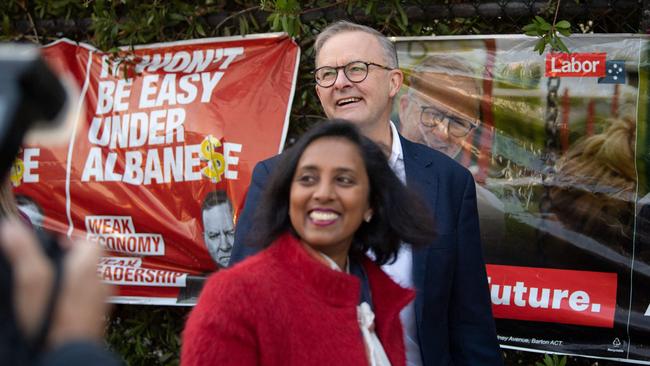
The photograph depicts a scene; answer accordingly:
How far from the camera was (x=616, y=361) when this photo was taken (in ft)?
13.5

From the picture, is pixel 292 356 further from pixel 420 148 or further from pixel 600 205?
pixel 600 205

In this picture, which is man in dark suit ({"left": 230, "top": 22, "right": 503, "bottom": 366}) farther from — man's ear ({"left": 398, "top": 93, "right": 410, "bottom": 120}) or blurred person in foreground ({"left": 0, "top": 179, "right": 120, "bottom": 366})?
blurred person in foreground ({"left": 0, "top": 179, "right": 120, "bottom": 366})

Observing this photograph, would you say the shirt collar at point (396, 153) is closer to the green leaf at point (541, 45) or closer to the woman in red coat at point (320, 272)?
the woman in red coat at point (320, 272)

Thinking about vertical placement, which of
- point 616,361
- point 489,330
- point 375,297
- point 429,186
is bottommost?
point 616,361

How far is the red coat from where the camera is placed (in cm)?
211

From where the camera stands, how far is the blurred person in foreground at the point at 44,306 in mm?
1133

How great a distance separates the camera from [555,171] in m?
4.15

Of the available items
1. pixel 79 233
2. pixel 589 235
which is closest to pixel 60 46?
pixel 79 233

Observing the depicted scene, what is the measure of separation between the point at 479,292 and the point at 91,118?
2.55 m

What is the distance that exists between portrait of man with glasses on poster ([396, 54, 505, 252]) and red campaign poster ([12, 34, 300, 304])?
578 millimetres

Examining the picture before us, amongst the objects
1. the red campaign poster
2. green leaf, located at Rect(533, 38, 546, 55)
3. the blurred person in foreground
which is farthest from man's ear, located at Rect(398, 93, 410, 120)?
the blurred person in foreground

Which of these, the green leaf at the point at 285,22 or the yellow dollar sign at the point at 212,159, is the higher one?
the green leaf at the point at 285,22

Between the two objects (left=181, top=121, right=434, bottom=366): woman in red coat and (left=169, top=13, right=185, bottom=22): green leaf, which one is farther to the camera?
(left=169, top=13, right=185, bottom=22): green leaf

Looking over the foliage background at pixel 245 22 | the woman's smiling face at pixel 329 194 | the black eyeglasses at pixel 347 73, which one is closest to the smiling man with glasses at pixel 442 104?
the foliage background at pixel 245 22
